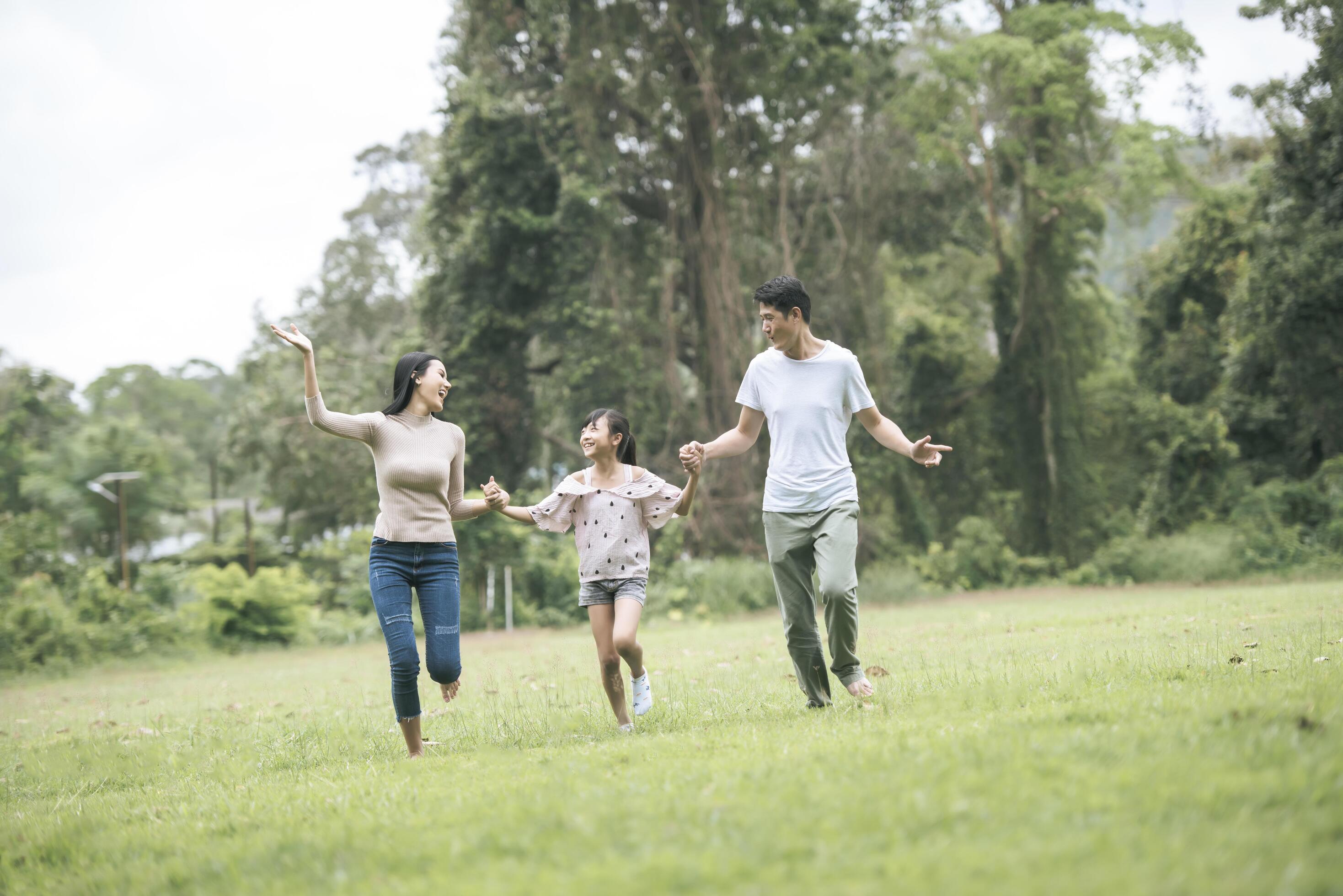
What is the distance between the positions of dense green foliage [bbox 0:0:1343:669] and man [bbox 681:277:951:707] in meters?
14.7

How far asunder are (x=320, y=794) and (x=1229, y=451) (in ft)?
76.3

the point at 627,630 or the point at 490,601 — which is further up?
the point at 627,630

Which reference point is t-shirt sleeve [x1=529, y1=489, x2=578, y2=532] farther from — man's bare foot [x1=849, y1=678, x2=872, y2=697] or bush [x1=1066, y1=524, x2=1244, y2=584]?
bush [x1=1066, y1=524, x2=1244, y2=584]

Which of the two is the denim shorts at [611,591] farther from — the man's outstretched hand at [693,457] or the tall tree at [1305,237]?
the tall tree at [1305,237]

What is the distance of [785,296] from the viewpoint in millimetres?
6480

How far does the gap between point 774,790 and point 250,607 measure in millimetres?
21449

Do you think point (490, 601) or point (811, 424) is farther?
point (490, 601)

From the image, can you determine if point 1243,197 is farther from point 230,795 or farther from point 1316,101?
point 230,795

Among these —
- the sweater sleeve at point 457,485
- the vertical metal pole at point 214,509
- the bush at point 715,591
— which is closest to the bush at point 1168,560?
the bush at point 715,591

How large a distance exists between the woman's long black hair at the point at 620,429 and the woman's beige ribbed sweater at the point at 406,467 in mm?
875

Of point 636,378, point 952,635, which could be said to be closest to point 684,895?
point 952,635

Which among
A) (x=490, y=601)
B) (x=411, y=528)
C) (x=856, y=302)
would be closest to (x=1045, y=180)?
(x=856, y=302)

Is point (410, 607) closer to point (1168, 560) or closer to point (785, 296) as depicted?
point (785, 296)

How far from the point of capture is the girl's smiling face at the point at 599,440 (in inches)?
265
